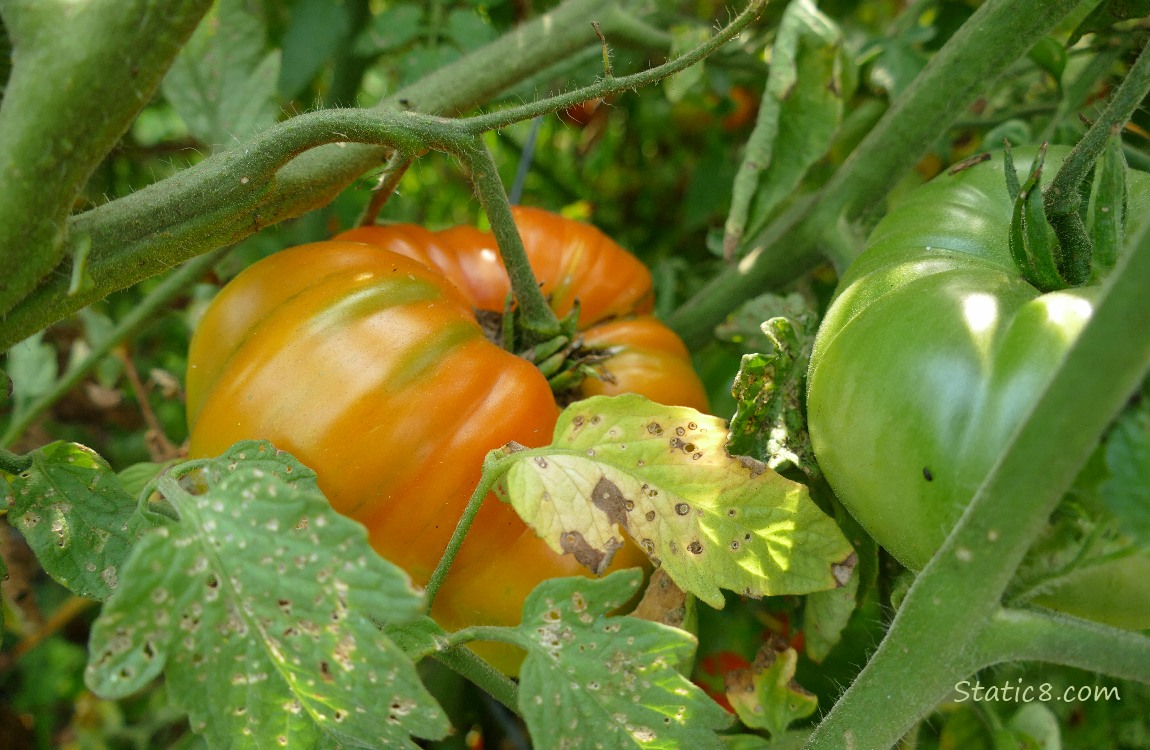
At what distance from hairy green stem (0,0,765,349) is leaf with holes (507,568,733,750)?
0.36 metres

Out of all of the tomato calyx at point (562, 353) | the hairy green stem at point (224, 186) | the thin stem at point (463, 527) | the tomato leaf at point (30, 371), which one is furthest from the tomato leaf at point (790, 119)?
the tomato leaf at point (30, 371)

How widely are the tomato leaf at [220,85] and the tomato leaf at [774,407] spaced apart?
2.33 feet

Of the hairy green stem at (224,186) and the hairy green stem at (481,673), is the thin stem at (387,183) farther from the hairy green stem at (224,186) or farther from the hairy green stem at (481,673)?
the hairy green stem at (481,673)

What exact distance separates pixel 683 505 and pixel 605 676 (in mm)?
163

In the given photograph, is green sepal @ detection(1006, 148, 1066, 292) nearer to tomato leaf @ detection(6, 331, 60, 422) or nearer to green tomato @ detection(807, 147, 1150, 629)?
green tomato @ detection(807, 147, 1150, 629)

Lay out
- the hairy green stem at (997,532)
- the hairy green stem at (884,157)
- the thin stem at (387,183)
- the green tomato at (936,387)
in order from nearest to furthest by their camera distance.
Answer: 1. the hairy green stem at (997,532)
2. the green tomato at (936,387)
3. the thin stem at (387,183)
4. the hairy green stem at (884,157)

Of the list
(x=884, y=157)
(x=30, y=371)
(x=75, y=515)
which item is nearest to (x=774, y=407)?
(x=884, y=157)

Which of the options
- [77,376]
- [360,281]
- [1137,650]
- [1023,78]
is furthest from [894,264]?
[77,376]

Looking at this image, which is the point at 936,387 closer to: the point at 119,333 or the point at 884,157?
the point at 884,157

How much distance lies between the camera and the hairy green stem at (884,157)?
0.94 m

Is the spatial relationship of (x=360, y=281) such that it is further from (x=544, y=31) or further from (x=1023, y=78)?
(x=1023, y=78)

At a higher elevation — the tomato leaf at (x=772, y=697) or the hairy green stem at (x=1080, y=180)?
the hairy green stem at (x=1080, y=180)

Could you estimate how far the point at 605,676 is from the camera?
62 centimetres

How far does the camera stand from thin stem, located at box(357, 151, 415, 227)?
0.84 metres
